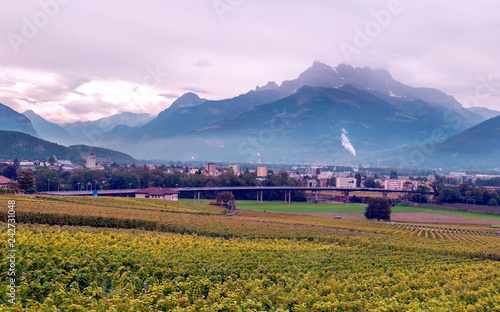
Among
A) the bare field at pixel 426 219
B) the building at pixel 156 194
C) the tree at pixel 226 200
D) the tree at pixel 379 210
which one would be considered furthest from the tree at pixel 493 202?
the building at pixel 156 194

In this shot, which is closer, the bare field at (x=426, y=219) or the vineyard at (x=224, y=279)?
the vineyard at (x=224, y=279)

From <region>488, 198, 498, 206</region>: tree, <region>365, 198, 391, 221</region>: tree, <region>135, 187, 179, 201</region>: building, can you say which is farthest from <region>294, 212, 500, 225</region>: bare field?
<region>135, 187, 179, 201</region>: building

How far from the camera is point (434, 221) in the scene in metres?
68.4

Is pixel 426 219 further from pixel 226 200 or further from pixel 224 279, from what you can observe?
pixel 224 279

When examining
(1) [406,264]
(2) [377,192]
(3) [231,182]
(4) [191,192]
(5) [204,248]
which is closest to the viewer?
(5) [204,248]

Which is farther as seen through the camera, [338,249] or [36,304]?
[338,249]

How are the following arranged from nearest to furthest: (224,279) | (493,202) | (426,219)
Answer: (224,279)
(426,219)
(493,202)

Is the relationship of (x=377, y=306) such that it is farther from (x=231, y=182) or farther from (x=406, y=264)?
(x=231, y=182)

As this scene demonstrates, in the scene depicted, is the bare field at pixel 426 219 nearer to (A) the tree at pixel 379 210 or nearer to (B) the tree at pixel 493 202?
(A) the tree at pixel 379 210

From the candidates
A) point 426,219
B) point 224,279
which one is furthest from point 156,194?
point 224,279

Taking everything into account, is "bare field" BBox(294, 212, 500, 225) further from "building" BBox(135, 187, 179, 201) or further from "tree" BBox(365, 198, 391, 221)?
"building" BBox(135, 187, 179, 201)

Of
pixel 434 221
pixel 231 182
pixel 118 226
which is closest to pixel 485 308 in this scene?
pixel 118 226

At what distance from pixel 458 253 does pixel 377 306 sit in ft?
70.4

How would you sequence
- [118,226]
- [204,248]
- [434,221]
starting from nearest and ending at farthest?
1. [204,248]
2. [118,226]
3. [434,221]
